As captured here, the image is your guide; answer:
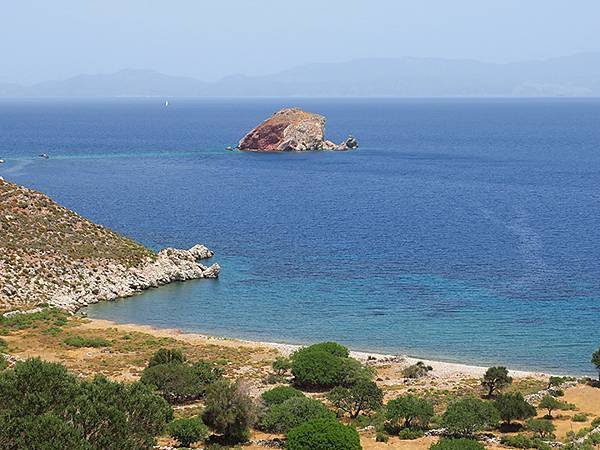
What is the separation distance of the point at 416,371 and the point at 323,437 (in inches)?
658

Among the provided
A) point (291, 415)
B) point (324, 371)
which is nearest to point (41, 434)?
point (291, 415)

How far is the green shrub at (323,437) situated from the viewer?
3164 centimetres

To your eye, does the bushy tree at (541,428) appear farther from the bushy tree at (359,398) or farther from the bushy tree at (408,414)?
the bushy tree at (359,398)

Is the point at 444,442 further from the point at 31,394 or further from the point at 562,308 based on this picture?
the point at 562,308

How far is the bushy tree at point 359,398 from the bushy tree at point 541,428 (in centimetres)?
737

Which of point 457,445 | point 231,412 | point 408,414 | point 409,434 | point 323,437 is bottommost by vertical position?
point 409,434

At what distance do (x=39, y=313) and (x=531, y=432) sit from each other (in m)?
37.1

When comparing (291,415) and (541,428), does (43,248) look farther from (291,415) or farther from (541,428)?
(541,428)

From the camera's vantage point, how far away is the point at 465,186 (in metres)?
135

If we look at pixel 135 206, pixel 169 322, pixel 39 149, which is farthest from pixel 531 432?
pixel 39 149

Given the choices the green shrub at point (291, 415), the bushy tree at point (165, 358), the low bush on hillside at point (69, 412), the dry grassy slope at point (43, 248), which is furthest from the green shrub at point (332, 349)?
the dry grassy slope at point (43, 248)

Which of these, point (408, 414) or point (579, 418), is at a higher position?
point (408, 414)

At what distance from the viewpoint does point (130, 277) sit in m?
69.8

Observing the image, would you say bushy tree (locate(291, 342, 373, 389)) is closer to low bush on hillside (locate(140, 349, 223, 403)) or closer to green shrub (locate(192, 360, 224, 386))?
green shrub (locate(192, 360, 224, 386))
